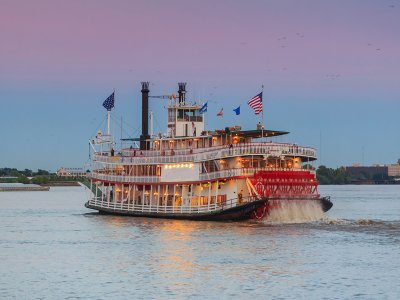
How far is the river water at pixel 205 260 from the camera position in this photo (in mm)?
38062

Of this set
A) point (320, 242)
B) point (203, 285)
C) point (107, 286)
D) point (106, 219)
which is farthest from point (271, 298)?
point (106, 219)

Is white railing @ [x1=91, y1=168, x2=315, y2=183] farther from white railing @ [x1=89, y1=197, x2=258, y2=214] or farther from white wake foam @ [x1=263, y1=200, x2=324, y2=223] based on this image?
white wake foam @ [x1=263, y1=200, x2=324, y2=223]

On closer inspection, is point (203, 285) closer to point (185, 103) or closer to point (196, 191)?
point (196, 191)

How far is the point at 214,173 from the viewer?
68.5 m

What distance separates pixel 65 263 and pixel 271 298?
1590 cm

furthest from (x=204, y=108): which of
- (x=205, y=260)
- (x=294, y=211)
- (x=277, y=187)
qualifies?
(x=205, y=260)

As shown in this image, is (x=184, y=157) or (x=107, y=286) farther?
(x=184, y=157)

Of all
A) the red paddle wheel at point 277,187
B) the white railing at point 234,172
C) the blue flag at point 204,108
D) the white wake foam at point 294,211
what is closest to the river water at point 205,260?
the white wake foam at point 294,211

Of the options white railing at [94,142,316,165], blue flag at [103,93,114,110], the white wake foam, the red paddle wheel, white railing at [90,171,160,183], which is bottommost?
the white wake foam

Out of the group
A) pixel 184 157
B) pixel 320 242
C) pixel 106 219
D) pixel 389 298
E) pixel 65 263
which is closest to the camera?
pixel 389 298

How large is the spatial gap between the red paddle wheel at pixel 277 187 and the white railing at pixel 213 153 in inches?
68.0

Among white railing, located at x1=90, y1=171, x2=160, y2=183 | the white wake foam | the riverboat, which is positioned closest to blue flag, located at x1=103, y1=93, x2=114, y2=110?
the riverboat

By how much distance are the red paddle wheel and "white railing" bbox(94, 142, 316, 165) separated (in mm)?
1727

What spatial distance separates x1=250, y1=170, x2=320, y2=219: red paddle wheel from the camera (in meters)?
66.2
